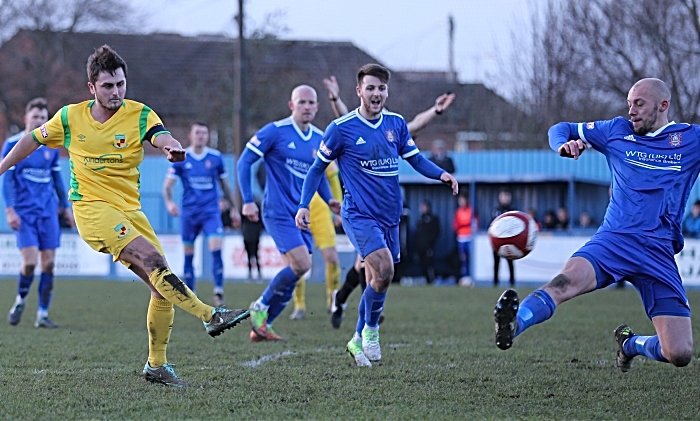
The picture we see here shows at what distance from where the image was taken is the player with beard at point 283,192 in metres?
8.84

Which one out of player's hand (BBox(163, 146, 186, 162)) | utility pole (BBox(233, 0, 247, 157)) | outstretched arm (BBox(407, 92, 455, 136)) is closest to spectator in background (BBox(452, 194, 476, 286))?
utility pole (BBox(233, 0, 247, 157))

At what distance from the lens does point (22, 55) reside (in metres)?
34.0

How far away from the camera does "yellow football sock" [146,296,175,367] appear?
617cm

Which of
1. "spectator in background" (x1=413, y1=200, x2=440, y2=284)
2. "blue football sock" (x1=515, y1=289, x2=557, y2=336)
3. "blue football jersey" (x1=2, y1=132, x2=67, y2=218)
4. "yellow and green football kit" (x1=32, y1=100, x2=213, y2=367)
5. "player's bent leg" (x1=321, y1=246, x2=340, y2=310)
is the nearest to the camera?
"blue football sock" (x1=515, y1=289, x2=557, y2=336)

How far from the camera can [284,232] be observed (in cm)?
Result: 900

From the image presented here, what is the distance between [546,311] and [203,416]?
202 cm

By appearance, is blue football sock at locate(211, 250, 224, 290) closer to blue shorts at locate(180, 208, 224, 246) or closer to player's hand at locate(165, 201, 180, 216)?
blue shorts at locate(180, 208, 224, 246)

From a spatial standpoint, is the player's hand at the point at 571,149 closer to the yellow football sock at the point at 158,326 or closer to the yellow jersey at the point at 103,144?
the yellow jersey at the point at 103,144

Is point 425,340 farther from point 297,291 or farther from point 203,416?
point 203,416

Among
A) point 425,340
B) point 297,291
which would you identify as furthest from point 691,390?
point 297,291

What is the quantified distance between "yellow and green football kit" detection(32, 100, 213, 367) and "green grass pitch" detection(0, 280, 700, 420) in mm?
534

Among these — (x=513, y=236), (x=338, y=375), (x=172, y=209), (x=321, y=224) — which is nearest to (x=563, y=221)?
(x=172, y=209)

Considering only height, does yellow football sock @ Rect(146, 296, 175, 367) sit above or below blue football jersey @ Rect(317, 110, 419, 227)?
below

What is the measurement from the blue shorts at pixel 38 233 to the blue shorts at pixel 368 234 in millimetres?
4412
